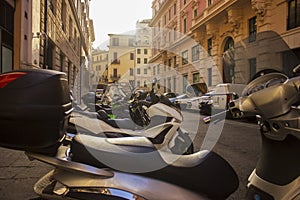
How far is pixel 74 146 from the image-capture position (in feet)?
5.69

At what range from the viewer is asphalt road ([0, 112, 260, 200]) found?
12.2ft

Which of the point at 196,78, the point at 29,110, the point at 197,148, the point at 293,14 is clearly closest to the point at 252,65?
the point at 293,14

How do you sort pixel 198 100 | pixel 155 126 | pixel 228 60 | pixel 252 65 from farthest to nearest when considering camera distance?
pixel 228 60
pixel 252 65
pixel 198 100
pixel 155 126

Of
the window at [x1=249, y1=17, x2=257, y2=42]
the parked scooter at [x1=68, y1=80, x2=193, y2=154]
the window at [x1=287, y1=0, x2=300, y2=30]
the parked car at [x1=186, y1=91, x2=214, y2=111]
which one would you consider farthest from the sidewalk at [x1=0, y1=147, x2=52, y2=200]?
the window at [x1=249, y1=17, x2=257, y2=42]

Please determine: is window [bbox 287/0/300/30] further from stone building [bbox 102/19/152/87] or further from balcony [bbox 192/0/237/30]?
stone building [bbox 102/19/152/87]

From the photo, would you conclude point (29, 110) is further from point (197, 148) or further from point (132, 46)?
point (132, 46)

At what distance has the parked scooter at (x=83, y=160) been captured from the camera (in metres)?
1.54

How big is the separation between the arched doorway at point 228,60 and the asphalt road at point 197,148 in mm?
10378

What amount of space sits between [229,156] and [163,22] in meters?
37.3

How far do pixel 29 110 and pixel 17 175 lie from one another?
3.27m

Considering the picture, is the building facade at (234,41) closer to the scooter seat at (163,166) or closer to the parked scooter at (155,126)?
the parked scooter at (155,126)

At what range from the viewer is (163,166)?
1.73 m

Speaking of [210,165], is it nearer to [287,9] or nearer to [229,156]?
[229,156]

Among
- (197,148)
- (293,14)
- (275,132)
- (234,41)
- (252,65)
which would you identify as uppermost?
(293,14)
